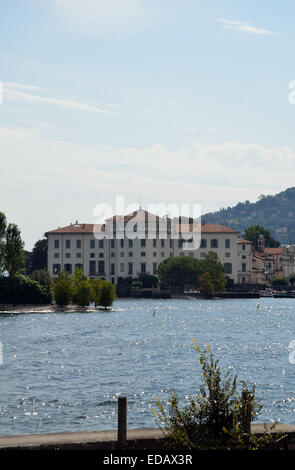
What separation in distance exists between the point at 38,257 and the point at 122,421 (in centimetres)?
16690

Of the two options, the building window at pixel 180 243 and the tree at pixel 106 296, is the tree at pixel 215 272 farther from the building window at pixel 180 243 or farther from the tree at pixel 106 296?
the tree at pixel 106 296

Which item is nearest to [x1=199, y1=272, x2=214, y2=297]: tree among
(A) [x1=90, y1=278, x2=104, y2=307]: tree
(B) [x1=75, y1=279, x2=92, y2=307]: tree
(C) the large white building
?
(C) the large white building

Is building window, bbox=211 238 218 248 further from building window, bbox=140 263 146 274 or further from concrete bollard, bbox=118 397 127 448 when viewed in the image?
concrete bollard, bbox=118 397 127 448

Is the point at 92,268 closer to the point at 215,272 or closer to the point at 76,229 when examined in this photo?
the point at 76,229

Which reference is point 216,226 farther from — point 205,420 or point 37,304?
point 205,420

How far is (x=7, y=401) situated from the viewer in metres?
28.4

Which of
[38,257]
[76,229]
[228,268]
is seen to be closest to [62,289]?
[76,229]

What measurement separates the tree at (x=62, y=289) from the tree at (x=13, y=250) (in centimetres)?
599

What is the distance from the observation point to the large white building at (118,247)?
173 m

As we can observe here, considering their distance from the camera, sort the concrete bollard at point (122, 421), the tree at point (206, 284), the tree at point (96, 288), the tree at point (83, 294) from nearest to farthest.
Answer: the concrete bollard at point (122, 421)
the tree at point (83, 294)
the tree at point (96, 288)
the tree at point (206, 284)

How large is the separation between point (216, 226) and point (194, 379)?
5933 inches

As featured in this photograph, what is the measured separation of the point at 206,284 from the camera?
16000 cm


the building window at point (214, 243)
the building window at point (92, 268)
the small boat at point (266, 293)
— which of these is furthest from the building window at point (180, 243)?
the small boat at point (266, 293)

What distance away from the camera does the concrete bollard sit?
14302 millimetres
